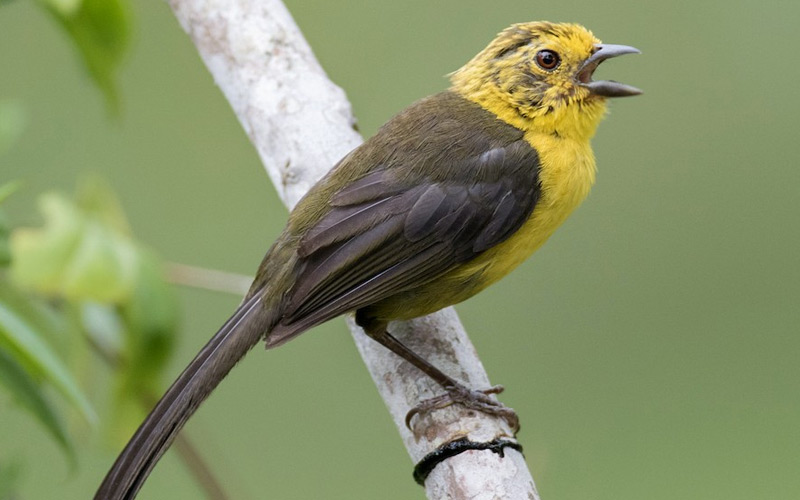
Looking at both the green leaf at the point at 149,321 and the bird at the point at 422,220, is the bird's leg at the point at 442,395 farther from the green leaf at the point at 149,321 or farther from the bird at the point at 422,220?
the green leaf at the point at 149,321

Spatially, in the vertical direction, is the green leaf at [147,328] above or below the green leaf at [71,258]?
below

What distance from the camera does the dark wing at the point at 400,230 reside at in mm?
2824

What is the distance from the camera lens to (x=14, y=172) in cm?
619

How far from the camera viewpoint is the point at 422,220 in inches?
115

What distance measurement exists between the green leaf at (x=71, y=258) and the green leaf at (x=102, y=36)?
34 centimetres

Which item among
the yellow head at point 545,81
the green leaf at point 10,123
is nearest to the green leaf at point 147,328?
the green leaf at point 10,123

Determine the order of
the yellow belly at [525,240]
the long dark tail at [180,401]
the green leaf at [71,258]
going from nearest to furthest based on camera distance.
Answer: the green leaf at [71,258]
the long dark tail at [180,401]
the yellow belly at [525,240]

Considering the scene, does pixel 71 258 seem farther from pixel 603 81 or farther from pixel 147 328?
pixel 603 81

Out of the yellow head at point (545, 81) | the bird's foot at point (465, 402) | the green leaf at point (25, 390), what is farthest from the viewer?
the yellow head at point (545, 81)

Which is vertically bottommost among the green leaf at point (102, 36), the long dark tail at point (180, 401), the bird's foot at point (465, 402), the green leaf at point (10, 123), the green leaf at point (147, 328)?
the bird's foot at point (465, 402)

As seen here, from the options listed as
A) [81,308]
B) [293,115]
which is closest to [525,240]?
[293,115]

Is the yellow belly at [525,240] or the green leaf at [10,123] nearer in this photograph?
the green leaf at [10,123]

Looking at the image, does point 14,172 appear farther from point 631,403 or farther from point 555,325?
point 631,403

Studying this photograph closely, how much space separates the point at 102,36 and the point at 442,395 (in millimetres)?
1203
